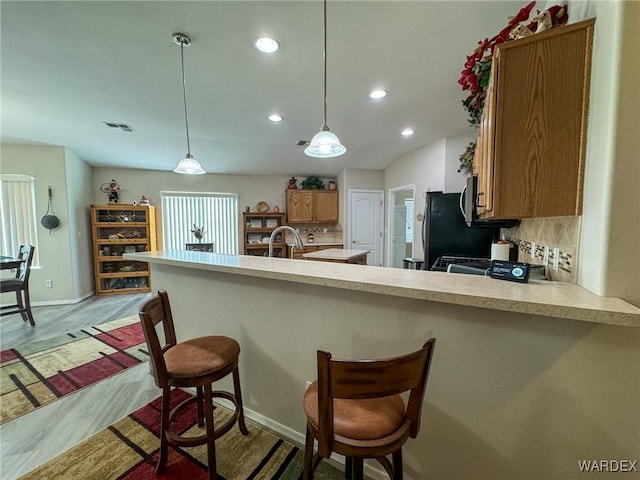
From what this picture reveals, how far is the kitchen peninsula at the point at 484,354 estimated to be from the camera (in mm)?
897

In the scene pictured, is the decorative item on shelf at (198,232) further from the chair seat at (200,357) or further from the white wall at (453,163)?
the white wall at (453,163)

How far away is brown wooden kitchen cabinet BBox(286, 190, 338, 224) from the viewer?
586cm

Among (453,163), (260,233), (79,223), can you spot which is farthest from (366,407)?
(79,223)

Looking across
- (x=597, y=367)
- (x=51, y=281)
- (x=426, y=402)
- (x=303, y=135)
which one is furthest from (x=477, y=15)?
(x=51, y=281)

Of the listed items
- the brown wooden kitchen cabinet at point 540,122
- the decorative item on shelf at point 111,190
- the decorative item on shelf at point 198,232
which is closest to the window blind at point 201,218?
the decorative item on shelf at point 198,232

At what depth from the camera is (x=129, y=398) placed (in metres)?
2.05

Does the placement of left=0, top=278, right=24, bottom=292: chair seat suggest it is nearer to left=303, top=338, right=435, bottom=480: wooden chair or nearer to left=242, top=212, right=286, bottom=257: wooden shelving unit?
→ left=242, top=212, right=286, bottom=257: wooden shelving unit

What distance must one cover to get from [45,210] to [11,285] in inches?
54.5

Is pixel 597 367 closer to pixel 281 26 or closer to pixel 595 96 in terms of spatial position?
pixel 595 96

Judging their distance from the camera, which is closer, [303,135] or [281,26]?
[281,26]

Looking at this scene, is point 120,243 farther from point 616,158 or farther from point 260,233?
point 616,158

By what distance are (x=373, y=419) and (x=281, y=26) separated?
241 cm

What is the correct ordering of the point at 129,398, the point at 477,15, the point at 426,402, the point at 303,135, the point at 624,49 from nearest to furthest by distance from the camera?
the point at 624,49
the point at 426,402
the point at 477,15
the point at 129,398
the point at 303,135

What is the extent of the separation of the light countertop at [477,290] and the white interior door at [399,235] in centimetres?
493
